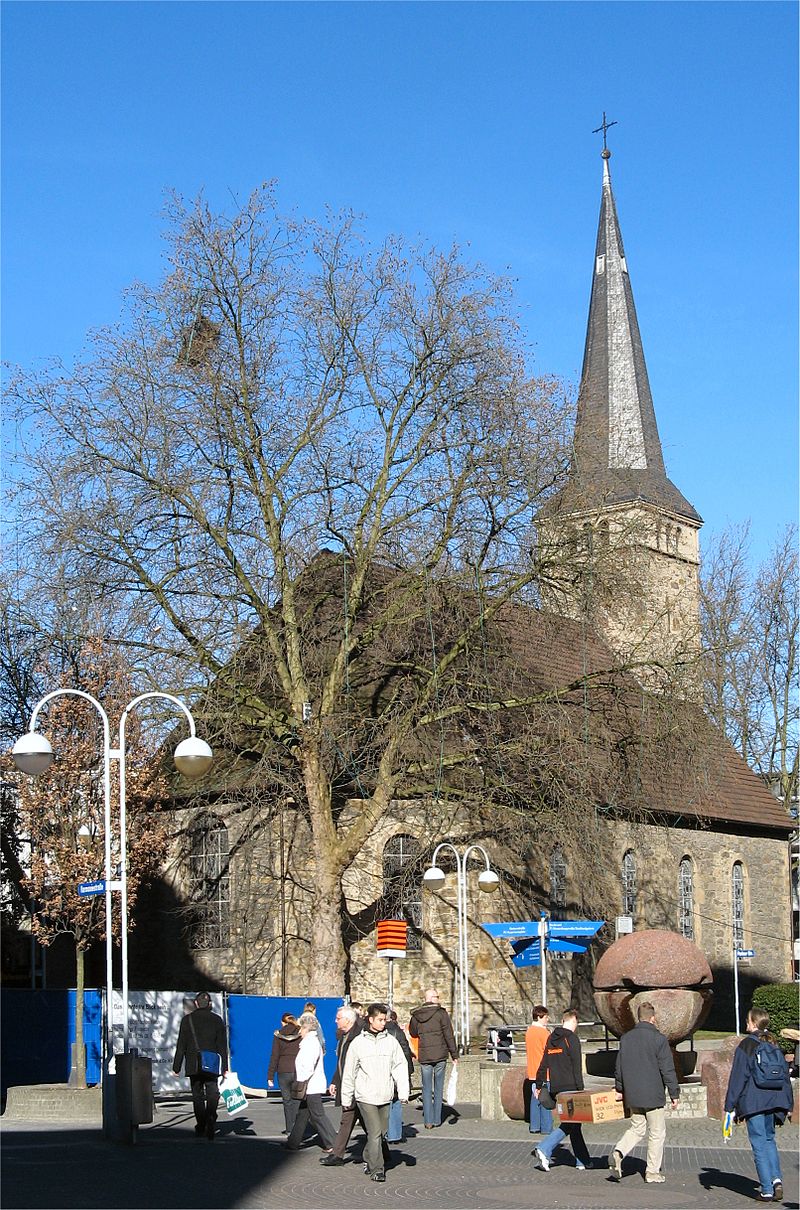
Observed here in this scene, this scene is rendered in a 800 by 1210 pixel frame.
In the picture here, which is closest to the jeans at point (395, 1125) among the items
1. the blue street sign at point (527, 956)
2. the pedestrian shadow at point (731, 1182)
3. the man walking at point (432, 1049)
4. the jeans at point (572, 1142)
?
the jeans at point (572, 1142)

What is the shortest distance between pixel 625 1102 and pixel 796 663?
4648 cm

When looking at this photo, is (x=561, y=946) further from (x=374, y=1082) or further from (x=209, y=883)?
(x=374, y=1082)

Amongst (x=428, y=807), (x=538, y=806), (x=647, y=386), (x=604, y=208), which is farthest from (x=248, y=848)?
Answer: (x=604, y=208)

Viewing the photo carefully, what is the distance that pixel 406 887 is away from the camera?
31.6 meters

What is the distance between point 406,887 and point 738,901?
18.9 meters

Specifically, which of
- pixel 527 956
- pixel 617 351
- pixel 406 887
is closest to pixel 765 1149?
pixel 527 956

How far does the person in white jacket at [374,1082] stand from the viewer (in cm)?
1459

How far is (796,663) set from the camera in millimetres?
58625

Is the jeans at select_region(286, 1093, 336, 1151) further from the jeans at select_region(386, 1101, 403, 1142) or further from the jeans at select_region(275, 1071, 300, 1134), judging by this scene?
the jeans at select_region(386, 1101, 403, 1142)

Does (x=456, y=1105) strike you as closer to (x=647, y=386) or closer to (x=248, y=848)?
(x=248, y=848)

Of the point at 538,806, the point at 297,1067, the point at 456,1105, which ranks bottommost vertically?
the point at 456,1105

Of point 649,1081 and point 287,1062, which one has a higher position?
point 649,1081

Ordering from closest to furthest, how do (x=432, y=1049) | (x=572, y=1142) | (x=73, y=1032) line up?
(x=572, y=1142) < (x=432, y=1049) < (x=73, y=1032)

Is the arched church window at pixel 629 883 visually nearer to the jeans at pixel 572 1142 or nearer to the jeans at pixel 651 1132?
the jeans at pixel 572 1142
